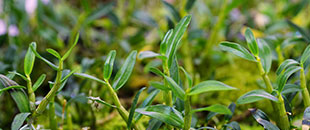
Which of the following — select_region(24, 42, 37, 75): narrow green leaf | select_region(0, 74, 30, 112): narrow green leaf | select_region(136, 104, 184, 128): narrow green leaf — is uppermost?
select_region(24, 42, 37, 75): narrow green leaf

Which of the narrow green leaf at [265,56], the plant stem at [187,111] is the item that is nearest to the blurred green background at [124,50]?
the narrow green leaf at [265,56]

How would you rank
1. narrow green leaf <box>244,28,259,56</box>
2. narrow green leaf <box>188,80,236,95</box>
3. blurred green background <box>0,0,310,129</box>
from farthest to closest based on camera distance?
blurred green background <box>0,0,310,129</box> < narrow green leaf <box>244,28,259,56</box> < narrow green leaf <box>188,80,236,95</box>

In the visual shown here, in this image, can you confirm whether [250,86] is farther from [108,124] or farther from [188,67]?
[108,124]

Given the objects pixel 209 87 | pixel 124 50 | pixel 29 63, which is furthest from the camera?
pixel 124 50

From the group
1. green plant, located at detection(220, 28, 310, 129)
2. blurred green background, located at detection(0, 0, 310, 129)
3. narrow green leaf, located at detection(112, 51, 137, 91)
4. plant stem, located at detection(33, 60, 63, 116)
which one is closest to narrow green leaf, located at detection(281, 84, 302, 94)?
green plant, located at detection(220, 28, 310, 129)

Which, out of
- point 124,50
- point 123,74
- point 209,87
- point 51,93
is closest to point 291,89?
point 209,87

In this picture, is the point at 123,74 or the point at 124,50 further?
the point at 124,50

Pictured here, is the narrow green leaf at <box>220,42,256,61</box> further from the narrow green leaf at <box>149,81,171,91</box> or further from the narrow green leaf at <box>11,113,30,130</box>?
the narrow green leaf at <box>11,113,30,130</box>

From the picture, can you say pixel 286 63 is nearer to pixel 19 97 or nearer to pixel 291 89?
pixel 291 89

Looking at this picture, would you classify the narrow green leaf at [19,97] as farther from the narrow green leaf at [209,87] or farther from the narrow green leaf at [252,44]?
the narrow green leaf at [252,44]

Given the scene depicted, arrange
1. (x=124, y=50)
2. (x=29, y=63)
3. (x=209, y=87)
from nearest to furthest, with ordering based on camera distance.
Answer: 1. (x=209, y=87)
2. (x=29, y=63)
3. (x=124, y=50)

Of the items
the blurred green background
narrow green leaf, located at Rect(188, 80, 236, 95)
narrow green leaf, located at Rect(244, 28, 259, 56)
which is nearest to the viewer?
narrow green leaf, located at Rect(188, 80, 236, 95)

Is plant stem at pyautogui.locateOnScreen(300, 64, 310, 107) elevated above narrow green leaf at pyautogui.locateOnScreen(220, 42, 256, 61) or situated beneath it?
situated beneath
